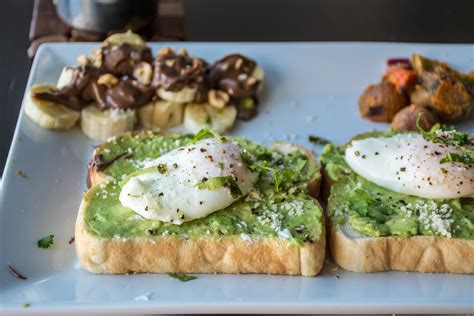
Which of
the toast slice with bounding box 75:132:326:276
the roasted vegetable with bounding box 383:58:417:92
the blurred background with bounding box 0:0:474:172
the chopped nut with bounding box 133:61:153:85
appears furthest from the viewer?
the blurred background with bounding box 0:0:474:172

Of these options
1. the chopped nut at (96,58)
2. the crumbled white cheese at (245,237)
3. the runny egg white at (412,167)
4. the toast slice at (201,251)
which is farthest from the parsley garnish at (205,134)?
the chopped nut at (96,58)

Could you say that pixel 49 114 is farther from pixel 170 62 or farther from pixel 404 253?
pixel 404 253

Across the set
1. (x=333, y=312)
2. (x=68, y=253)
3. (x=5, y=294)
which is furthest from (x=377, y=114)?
(x=5, y=294)

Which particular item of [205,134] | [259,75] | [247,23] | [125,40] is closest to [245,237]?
[205,134]

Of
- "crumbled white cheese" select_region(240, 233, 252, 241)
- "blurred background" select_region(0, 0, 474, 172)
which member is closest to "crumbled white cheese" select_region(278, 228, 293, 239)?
"crumbled white cheese" select_region(240, 233, 252, 241)

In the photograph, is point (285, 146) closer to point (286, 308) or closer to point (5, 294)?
point (286, 308)

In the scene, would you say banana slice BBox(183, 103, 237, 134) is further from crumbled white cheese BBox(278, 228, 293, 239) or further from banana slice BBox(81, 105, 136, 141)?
crumbled white cheese BBox(278, 228, 293, 239)
